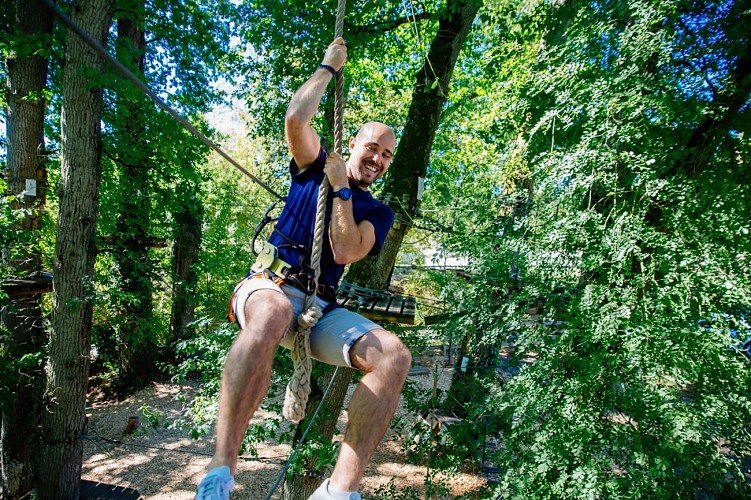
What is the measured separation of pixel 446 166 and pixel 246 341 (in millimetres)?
8768

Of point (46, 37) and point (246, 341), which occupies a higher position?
point (46, 37)

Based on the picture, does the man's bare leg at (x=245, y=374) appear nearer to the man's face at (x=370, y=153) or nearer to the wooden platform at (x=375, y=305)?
the man's face at (x=370, y=153)

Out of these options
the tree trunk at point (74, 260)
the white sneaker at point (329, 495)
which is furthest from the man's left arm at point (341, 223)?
the tree trunk at point (74, 260)

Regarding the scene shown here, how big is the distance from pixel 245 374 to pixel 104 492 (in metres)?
5.91

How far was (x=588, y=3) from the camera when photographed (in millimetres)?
3678

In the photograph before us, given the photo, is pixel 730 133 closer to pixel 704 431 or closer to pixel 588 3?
pixel 588 3

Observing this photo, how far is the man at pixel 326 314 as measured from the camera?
1.60m

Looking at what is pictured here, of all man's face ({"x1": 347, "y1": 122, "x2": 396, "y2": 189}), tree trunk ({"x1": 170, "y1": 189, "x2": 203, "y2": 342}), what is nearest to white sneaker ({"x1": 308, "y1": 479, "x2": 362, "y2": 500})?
man's face ({"x1": 347, "y1": 122, "x2": 396, "y2": 189})

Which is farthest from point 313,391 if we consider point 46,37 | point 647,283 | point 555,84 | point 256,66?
point 256,66

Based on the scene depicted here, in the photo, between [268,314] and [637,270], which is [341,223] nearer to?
[268,314]

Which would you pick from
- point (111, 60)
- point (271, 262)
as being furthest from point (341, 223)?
point (111, 60)

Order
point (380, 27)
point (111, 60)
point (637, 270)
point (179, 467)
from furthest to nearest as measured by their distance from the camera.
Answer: point (179, 467) → point (380, 27) → point (637, 270) → point (111, 60)

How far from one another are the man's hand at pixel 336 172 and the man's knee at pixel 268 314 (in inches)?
21.7

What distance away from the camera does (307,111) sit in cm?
199
